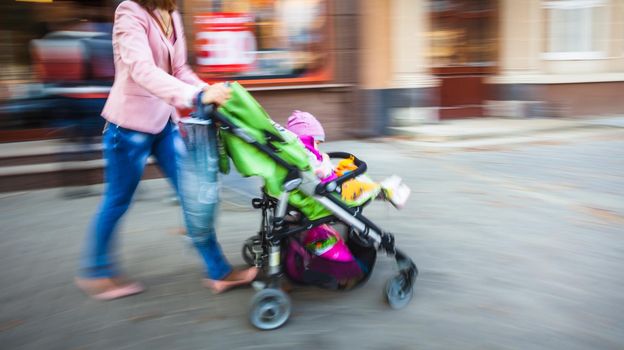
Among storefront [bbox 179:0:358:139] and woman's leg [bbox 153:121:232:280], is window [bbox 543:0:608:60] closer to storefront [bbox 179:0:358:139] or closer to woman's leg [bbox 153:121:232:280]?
storefront [bbox 179:0:358:139]

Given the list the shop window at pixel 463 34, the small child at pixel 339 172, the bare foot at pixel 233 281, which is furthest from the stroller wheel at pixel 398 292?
the shop window at pixel 463 34

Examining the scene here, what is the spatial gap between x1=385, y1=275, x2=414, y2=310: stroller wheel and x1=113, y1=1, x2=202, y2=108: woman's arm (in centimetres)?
140

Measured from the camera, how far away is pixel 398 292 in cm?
290

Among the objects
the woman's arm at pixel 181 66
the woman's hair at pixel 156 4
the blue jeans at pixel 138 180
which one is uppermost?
the woman's hair at pixel 156 4

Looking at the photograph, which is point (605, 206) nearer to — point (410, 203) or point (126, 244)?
point (410, 203)

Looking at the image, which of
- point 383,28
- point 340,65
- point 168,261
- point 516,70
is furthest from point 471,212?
point 516,70

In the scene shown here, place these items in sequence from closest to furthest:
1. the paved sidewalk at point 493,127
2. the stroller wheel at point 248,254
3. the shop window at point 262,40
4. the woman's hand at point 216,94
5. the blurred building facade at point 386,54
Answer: the woman's hand at point 216,94 < the stroller wheel at point 248,254 < the blurred building facade at point 386,54 < the shop window at point 262,40 < the paved sidewalk at point 493,127

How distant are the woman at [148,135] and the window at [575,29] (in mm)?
8228

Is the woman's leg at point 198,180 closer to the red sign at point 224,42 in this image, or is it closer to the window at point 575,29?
the red sign at point 224,42

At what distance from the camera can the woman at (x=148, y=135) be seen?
101 inches

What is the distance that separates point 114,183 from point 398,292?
5.40 ft

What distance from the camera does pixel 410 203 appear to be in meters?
4.80

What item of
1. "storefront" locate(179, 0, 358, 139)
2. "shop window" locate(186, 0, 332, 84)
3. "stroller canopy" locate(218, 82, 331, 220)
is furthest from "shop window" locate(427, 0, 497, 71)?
"stroller canopy" locate(218, 82, 331, 220)

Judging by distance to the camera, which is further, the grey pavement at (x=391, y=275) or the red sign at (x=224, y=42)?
the red sign at (x=224, y=42)
